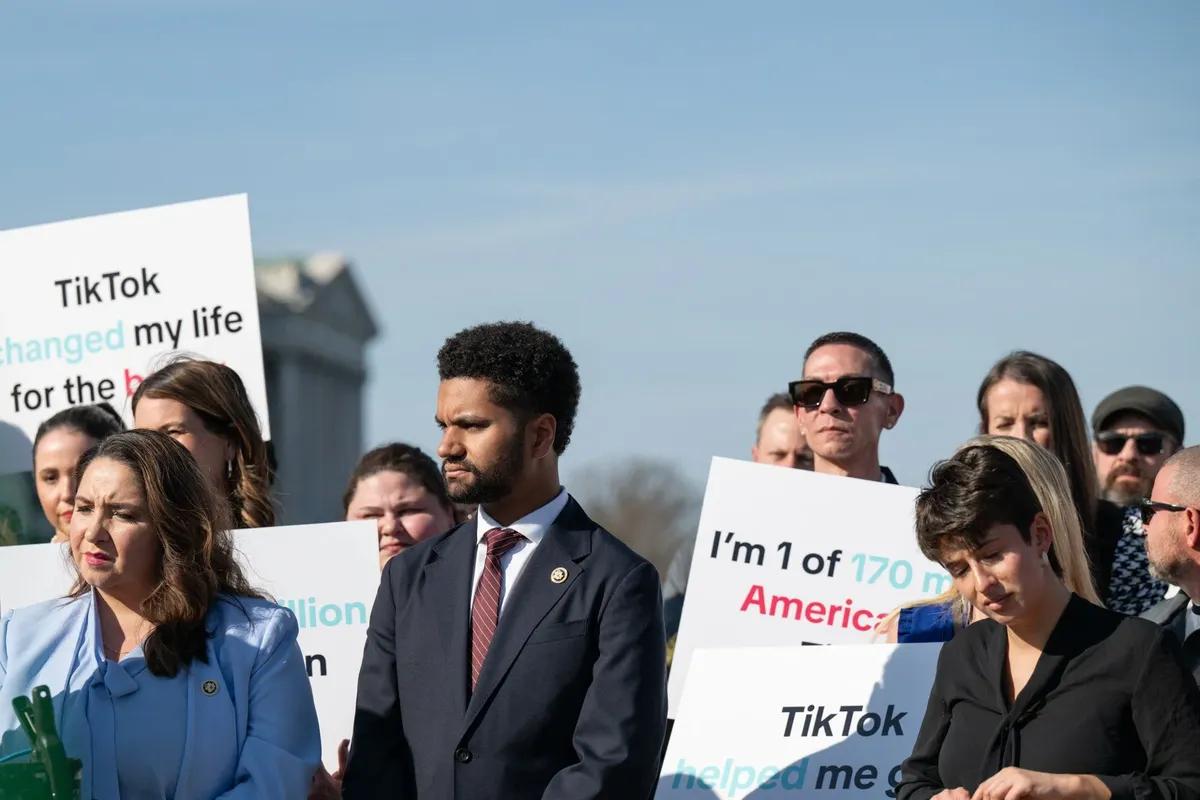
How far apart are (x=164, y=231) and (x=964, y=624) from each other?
4104 millimetres

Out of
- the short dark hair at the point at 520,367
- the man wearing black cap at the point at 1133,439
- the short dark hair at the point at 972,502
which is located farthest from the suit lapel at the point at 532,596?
the man wearing black cap at the point at 1133,439

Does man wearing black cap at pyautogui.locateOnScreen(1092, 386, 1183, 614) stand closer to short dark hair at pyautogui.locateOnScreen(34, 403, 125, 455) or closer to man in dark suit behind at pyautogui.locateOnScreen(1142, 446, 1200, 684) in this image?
man in dark suit behind at pyautogui.locateOnScreen(1142, 446, 1200, 684)

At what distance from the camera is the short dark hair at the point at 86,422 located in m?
7.13

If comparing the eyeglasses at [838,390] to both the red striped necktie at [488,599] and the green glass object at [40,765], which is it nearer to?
the red striped necktie at [488,599]

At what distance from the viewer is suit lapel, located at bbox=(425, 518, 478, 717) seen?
499cm

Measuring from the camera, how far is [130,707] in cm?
470

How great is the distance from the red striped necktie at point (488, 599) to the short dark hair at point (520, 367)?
13.7 inches

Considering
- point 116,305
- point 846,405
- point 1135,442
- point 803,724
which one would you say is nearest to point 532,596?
point 803,724

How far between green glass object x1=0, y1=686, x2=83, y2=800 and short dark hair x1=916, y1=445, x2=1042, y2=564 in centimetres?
234

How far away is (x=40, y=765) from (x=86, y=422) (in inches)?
→ 116

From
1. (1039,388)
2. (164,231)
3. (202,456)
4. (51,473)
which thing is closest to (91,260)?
(164,231)

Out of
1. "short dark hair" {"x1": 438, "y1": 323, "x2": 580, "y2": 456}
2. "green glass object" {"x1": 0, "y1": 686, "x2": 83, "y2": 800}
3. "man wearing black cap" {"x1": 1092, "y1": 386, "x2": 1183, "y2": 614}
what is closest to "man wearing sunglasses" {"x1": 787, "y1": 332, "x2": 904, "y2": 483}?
"man wearing black cap" {"x1": 1092, "y1": 386, "x2": 1183, "y2": 614}

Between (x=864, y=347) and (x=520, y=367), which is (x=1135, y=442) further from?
(x=520, y=367)

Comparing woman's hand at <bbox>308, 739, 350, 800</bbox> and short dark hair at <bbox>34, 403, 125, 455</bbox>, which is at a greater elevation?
short dark hair at <bbox>34, 403, 125, 455</bbox>
